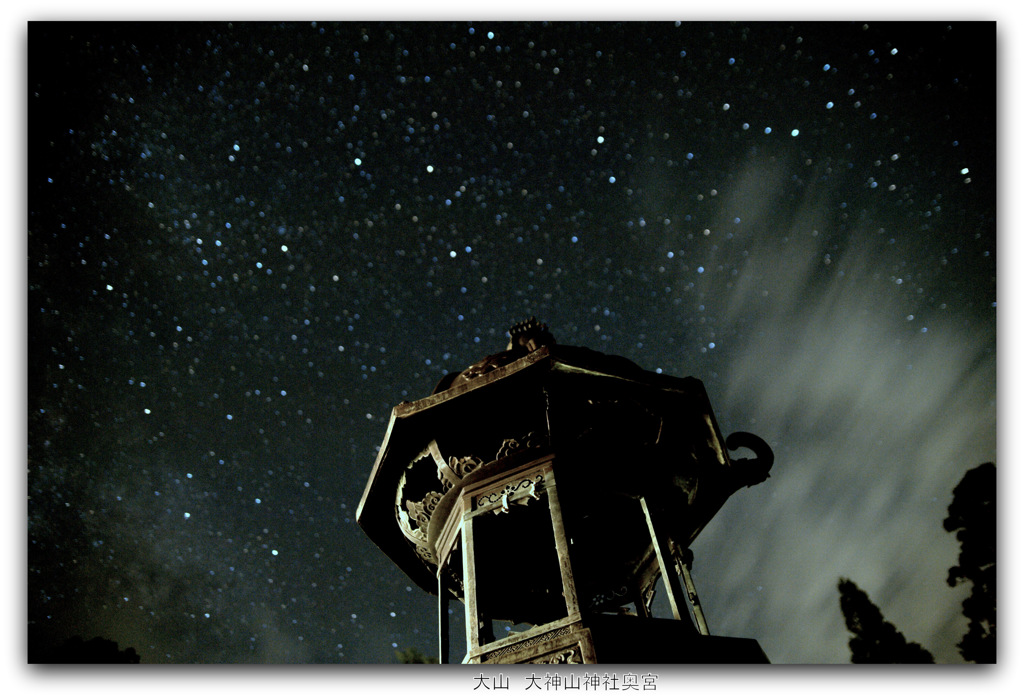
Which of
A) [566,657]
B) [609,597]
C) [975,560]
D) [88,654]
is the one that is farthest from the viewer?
[609,597]

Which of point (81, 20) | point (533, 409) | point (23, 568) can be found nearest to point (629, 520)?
point (533, 409)

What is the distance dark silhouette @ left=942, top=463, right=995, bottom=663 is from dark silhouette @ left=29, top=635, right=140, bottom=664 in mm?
4889

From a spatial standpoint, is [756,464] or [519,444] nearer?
[519,444]

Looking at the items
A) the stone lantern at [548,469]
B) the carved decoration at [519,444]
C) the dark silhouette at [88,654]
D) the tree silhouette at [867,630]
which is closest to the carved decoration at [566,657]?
the stone lantern at [548,469]

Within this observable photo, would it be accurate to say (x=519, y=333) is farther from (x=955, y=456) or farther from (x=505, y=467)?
(x=955, y=456)

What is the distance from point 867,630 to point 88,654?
5.69 m

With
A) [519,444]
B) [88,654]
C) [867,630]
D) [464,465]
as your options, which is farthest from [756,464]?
[88,654]

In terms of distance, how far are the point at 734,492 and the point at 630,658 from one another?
2085mm

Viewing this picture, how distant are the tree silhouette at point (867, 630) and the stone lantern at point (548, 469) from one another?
1.39 meters

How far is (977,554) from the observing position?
384 cm

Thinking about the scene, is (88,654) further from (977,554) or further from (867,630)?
(867,630)

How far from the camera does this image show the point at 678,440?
468 cm

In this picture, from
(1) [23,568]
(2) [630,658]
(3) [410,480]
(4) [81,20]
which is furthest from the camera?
(3) [410,480]

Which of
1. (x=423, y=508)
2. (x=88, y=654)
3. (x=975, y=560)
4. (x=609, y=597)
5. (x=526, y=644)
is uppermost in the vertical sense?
(x=423, y=508)
